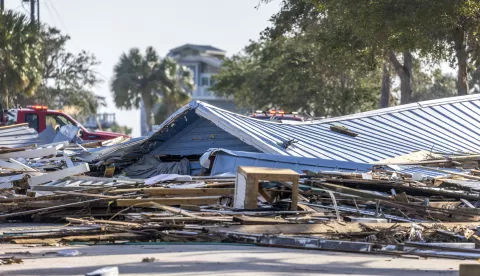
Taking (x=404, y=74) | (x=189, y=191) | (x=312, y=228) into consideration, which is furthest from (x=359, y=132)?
(x=404, y=74)

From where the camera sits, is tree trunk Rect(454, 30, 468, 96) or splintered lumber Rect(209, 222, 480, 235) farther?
tree trunk Rect(454, 30, 468, 96)

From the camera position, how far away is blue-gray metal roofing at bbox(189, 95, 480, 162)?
708 inches

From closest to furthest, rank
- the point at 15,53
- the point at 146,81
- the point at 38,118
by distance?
the point at 38,118
the point at 15,53
the point at 146,81

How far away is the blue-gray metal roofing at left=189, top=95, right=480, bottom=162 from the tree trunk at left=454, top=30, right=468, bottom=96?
705cm

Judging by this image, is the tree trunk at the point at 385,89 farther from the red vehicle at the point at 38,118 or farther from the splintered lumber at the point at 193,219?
the splintered lumber at the point at 193,219

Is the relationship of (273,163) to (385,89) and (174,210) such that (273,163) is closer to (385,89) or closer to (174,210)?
(174,210)

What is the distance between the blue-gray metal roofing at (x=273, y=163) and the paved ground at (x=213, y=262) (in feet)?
17.9

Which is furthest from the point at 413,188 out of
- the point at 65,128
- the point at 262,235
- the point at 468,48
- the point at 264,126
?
the point at 468,48

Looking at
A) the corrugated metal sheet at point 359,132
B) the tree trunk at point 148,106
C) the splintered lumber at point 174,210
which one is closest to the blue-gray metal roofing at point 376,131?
the corrugated metal sheet at point 359,132

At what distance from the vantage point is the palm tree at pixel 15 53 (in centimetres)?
4647

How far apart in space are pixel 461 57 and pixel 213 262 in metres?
25.8

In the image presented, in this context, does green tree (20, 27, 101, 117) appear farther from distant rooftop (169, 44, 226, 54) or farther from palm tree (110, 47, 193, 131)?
distant rooftop (169, 44, 226, 54)

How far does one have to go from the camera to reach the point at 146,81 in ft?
226

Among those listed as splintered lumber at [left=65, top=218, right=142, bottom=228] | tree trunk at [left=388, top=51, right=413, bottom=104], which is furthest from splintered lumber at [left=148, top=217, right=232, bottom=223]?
tree trunk at [left=388, top=51, right=413, bottom=104]
